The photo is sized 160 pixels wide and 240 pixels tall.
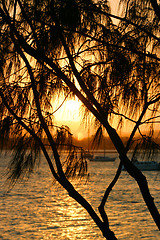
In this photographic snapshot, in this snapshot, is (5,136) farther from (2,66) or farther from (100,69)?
(100,69)

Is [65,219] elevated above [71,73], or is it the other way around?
[71,73]

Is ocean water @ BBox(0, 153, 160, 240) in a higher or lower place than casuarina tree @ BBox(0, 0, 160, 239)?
lower

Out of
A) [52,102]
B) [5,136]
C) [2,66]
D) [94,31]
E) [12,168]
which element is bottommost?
[12,168]

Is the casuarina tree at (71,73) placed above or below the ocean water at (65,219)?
above

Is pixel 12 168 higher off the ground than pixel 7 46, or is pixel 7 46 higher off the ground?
pixel 7 46

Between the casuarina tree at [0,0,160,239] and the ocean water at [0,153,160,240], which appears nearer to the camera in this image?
the casuarina tree at [0,0,160,239]

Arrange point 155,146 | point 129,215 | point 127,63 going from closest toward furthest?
point 155,146 → point 127,63 → point 129,215

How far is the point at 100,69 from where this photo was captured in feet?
12.5

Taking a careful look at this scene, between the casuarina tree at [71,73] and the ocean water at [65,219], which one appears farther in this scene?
the ocean water at [65,219]

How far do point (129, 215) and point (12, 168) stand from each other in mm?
28874

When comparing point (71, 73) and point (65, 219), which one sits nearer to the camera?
point (71, 73)

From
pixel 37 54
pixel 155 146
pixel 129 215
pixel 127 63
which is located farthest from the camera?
pixel 129 215

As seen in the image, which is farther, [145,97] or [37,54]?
[145,97]

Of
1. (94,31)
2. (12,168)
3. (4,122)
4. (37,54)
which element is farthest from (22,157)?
(94,31)
